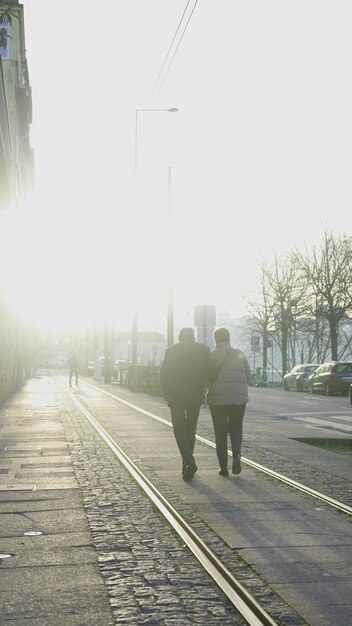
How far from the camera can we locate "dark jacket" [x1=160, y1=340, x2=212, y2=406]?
11016 millimetres

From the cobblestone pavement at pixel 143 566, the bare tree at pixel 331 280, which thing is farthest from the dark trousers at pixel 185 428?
the bare tree at pixel 331 280

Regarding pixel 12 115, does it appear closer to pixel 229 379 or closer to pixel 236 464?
pixel 229 379

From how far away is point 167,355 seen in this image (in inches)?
440

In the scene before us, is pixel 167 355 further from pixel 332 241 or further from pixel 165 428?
pixel 332 241

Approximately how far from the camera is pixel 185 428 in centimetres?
1103

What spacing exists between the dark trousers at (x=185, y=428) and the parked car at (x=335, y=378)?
1138 inches

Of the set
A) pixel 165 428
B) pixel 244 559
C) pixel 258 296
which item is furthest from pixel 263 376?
pixel 244 559

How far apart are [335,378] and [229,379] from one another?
1140 inches

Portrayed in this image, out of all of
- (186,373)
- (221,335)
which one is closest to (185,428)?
(186,373)

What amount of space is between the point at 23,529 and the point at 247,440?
9122mm

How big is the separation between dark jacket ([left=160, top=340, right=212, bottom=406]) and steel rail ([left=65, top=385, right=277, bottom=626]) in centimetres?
98

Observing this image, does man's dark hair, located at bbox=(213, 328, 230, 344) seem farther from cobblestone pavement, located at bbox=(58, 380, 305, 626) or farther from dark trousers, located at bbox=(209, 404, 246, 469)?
cobblestone pavement, located at bbox=(58, 380, 305, 626)

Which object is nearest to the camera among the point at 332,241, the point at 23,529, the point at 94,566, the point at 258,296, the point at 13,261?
the point at 94,566

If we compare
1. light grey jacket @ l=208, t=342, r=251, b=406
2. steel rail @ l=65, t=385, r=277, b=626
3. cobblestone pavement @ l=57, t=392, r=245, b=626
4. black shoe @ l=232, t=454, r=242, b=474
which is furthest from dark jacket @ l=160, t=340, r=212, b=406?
cobblestone pavement @ l=57, t=392, r=245, b=626
